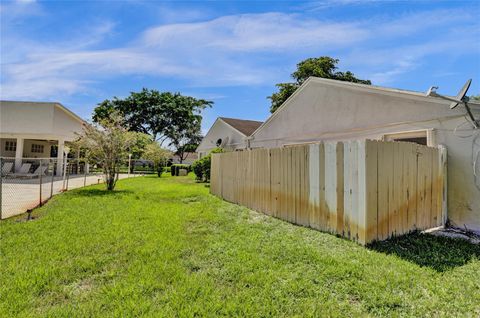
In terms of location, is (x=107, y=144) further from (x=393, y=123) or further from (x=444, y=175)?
(x=444, y=175)

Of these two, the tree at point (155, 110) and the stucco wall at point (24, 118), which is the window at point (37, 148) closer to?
the stucco wall at point (24, 118)

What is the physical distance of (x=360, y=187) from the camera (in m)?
4.56

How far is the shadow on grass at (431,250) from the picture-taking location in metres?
3.80

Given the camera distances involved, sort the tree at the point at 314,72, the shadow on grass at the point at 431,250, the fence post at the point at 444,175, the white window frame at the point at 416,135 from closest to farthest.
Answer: the shadow on grass at the point at 431,250 → the fence post at the point at 444,175 → the white window frame at the point at 416,135 → the tree at the point at 314,72

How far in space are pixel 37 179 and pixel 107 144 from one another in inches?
360

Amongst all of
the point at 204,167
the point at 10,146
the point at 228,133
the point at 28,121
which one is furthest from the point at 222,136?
the point at 10,146

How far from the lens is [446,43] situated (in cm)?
834

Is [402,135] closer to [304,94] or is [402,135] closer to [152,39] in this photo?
[304,94]

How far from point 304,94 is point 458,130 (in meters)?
5.41

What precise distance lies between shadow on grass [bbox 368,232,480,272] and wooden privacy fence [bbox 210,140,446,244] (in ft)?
0.64

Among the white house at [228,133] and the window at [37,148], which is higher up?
the white house at [228,133]

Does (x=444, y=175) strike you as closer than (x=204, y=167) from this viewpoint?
Yes

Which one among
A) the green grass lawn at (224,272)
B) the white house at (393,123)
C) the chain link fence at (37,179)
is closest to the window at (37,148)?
the chain link fence at (37,179)

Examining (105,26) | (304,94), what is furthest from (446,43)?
(105,26)
